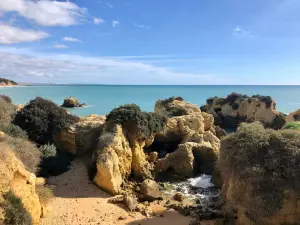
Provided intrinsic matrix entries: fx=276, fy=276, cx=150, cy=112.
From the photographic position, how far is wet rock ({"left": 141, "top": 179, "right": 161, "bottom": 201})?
50.6ft

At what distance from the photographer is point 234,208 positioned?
1230 centimetres

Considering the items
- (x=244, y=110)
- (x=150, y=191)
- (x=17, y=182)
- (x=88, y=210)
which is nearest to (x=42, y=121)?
(x=88, y=210)

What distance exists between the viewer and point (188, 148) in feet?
64.8

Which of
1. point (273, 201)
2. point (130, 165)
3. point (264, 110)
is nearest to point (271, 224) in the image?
point (273, 201)

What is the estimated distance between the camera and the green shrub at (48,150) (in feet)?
57.7

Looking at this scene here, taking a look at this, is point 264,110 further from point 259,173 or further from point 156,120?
point 259,173

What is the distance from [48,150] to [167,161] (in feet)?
26.2

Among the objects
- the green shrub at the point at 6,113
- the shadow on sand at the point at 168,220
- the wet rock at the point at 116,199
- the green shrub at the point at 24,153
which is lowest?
the shadow on sand at the point at 168,220

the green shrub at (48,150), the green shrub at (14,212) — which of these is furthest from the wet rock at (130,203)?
the green shrub at (48,150)

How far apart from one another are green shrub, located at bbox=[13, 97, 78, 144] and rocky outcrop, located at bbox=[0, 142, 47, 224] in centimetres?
865

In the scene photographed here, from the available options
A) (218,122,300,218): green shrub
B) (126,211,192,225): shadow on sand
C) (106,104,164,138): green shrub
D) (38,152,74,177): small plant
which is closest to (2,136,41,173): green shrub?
(38,152,74,177): small plant

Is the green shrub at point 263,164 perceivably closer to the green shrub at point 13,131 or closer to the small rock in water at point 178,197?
the small rock in water at point 178,197

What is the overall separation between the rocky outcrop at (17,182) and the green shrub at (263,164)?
8.18 m

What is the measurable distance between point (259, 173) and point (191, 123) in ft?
40.8
